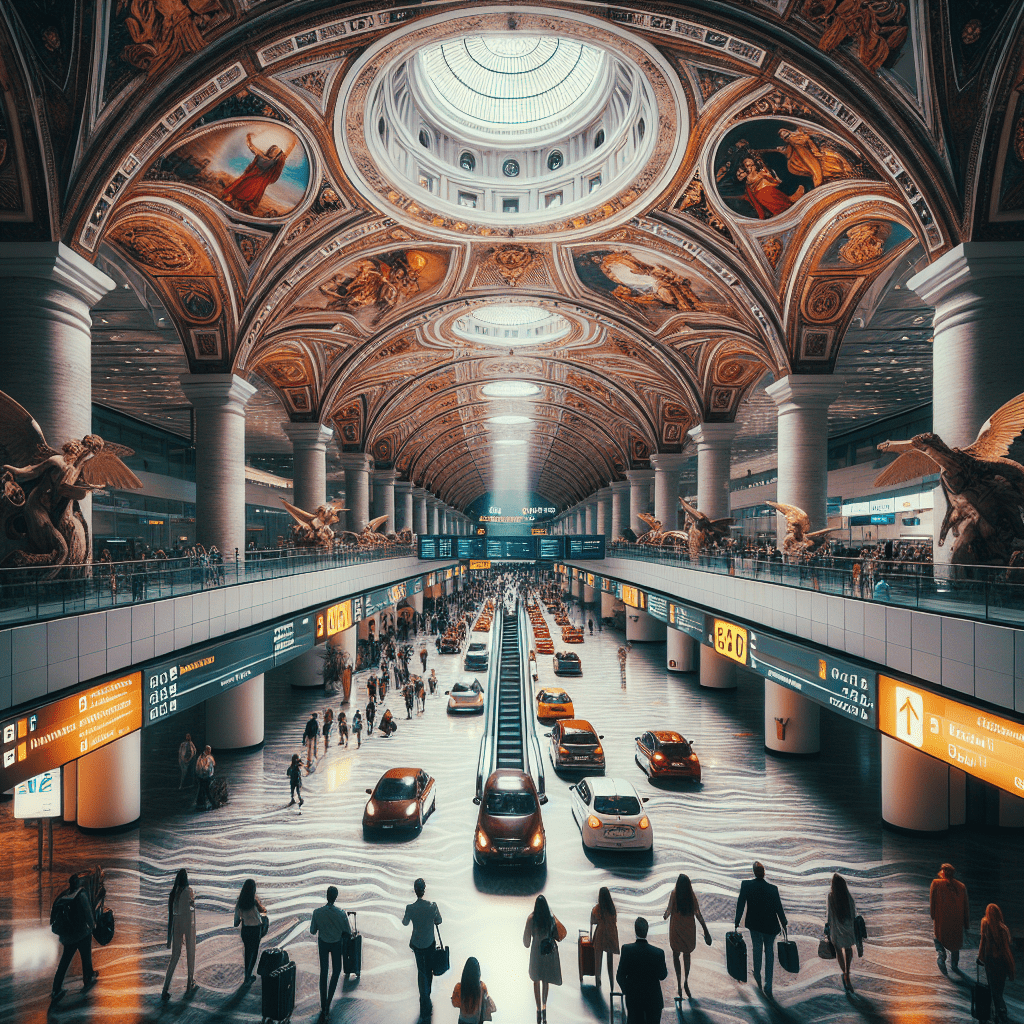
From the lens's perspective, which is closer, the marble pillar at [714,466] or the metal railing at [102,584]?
the metal railing at [102,584]

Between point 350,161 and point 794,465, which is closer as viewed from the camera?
point 350,161

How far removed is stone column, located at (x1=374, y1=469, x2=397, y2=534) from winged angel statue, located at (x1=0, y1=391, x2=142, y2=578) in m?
34.4

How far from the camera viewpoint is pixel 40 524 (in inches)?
372

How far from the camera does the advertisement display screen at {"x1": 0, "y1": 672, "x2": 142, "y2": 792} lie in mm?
6477

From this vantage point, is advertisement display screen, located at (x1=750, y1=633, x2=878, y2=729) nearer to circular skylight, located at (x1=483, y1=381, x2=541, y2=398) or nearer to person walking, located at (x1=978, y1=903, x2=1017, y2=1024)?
person walking, located at (x1=978, y1=903, x2=1017, y2=1024)

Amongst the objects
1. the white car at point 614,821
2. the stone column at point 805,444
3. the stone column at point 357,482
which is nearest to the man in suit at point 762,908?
the white car at point 614,821

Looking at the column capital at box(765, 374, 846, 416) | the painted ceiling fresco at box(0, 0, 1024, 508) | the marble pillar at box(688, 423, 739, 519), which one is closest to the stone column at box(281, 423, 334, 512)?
the painted ceiling fresco at box(0, 0, 1024, 508)

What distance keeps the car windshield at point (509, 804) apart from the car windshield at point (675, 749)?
4.09 m

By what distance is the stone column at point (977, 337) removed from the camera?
34.9 feet

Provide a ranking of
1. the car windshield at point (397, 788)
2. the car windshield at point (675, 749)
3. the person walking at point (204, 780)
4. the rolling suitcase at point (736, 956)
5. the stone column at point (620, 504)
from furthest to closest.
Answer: the stone column at point (620, 504)
the car windshield at point (675, 749)
the person walking at point (204, 780)
the car windshield at point (397, 788)
the rolling suitcase at point (736, 956)

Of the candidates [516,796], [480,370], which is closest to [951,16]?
[516,796]

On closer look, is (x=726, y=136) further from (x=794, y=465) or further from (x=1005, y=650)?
(x=1005, y=650)

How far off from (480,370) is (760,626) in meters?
26.8

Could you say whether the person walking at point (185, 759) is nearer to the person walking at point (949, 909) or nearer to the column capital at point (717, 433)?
the person walking at point (949, 909)
